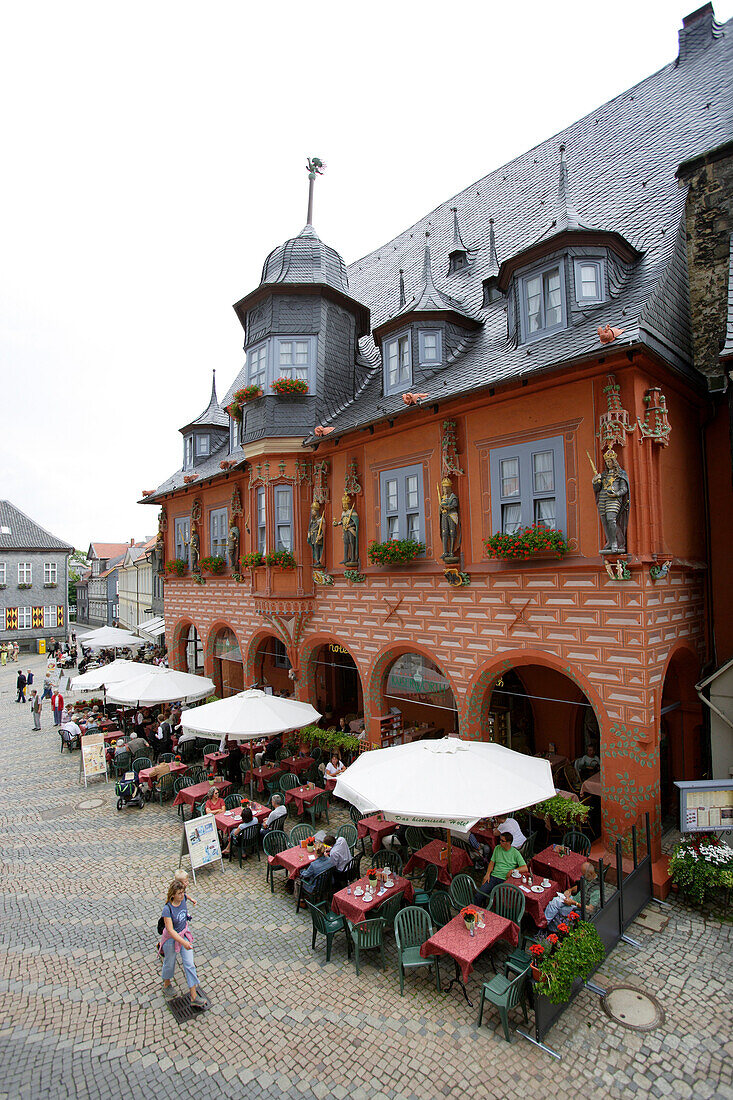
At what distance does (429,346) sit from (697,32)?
12484 millimetres

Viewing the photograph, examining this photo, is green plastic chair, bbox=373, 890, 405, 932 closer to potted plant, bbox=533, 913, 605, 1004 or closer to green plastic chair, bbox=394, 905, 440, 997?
green plastic chair, bbox=394, 905, 440, 997

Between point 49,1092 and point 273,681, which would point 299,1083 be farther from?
point 273,681

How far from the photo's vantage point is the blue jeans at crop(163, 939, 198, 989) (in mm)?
7496

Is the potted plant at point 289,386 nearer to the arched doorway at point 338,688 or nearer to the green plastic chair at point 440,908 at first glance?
the arched doorway at point 338,688

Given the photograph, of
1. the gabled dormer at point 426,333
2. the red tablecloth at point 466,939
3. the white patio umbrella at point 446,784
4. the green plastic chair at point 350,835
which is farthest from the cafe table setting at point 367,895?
the gabled dormer at point 426,333

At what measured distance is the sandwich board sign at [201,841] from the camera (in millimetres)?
10703

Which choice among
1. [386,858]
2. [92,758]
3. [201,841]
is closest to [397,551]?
[386,858]

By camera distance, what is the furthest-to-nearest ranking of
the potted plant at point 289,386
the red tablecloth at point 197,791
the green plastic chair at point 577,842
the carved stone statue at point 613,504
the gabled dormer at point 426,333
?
the potted plant at point 289,386, the gabled dormer at point 426,333, the red tablecloth at point 197,791, the green plastic chair at point 577,842, the carved stone statue at point 613,504

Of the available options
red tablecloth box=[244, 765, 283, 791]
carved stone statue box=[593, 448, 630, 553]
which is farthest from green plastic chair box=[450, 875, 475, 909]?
red tablecloth box=[244, 765, 283, 791]

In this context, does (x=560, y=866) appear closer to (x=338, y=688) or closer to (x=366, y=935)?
Result: (x=366, y=935)

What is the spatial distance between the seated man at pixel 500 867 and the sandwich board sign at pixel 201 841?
5021mm

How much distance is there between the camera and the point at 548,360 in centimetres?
1091

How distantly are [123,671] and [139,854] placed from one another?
953 centimetres

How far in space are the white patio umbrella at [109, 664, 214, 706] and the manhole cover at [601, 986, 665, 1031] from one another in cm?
1307
